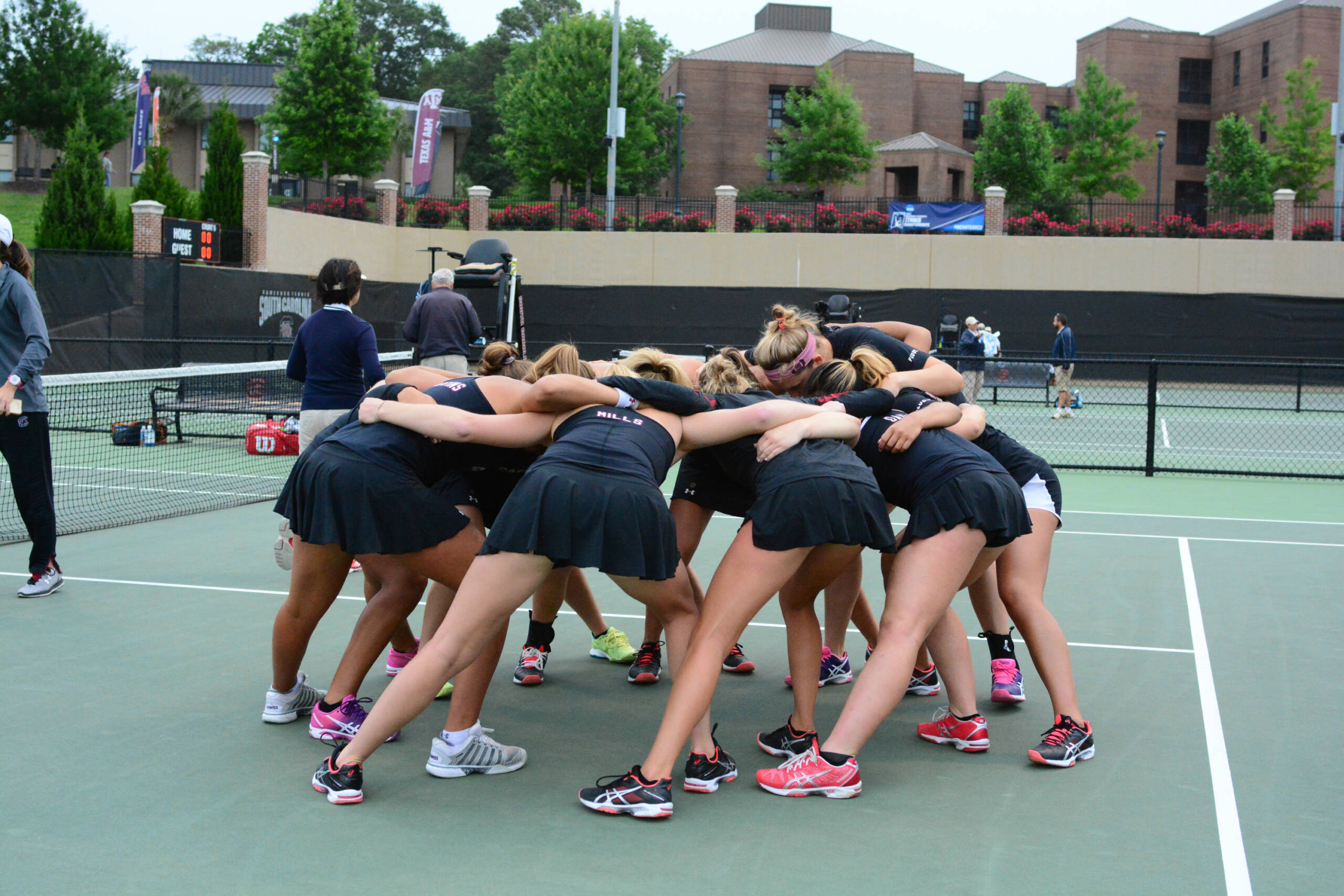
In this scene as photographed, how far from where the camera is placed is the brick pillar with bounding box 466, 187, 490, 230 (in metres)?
32.5

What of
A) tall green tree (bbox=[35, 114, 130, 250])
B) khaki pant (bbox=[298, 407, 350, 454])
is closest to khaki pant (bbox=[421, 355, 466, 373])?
khaki pant (bbox=[298, 407, 350, 454])

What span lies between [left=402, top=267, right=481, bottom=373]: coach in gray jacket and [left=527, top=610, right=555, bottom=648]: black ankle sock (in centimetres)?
492

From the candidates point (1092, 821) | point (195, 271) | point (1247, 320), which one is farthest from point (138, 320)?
point (1247, 320)

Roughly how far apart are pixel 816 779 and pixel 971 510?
1.03 meters

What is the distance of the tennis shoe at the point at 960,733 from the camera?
4.27 m

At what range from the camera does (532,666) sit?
16.8ft

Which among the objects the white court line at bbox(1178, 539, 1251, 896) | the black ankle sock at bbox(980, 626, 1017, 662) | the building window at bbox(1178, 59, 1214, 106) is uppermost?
the building window at bbox(1178, 59, 1214, 106)

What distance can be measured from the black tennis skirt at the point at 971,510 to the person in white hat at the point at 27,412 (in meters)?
4.49

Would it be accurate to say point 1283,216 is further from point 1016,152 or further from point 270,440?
point 270,440

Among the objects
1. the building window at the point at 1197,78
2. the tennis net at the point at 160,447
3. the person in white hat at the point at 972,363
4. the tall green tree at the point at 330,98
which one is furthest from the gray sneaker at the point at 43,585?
the building window at the point at 1197,78

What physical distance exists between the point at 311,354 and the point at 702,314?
75.2 feet

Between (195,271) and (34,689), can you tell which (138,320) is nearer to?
(195,271)

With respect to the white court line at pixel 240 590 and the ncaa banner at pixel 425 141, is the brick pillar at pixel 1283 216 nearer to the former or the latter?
the ncaa banner at pixel 425 141

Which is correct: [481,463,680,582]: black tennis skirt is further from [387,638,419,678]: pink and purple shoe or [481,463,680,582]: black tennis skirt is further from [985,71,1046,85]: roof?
[985,71,1046,85]: roof
